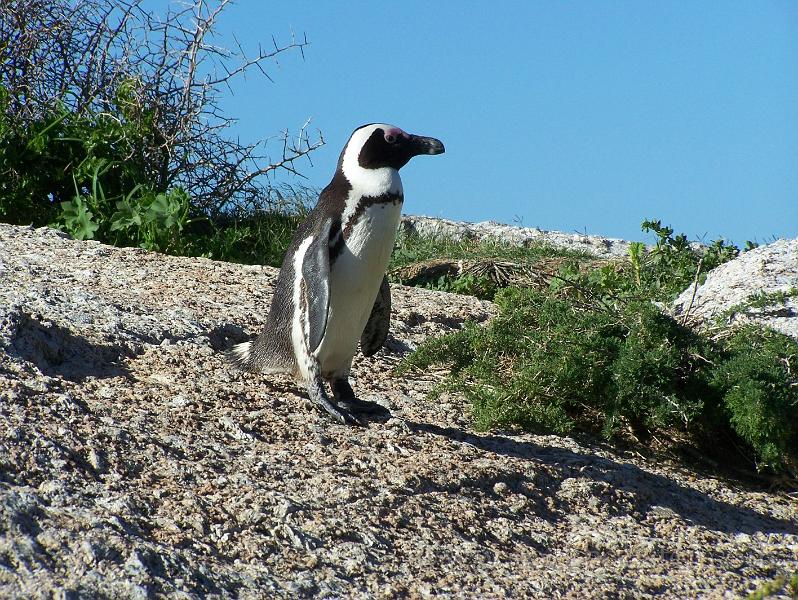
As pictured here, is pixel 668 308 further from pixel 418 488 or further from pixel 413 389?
pixel 418 488

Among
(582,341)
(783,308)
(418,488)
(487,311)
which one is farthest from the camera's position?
(487,311)

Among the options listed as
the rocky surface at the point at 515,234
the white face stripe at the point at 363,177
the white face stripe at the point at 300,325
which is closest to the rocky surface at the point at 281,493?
the white face stripe at the point at 300,325

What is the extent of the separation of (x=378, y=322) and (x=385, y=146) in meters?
0.93

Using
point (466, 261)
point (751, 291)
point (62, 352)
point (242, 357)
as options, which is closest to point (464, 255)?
point (466, 261)

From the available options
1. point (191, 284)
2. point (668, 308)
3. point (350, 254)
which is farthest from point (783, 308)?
point (191, 284)

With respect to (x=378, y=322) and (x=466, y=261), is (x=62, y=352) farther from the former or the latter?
(x=466, y=261)

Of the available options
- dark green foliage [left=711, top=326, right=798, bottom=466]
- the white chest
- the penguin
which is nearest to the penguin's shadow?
the penguin

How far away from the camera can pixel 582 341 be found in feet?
14.9

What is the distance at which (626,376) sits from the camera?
4.37m

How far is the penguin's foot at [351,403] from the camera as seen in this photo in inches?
162

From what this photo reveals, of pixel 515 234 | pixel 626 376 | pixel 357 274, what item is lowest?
pixel 626 376

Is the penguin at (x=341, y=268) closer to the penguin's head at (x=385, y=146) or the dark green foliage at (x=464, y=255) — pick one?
the penguin's head at (x=385, y=146)

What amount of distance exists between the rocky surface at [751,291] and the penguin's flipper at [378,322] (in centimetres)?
157

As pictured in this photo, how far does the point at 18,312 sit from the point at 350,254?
1.41 metres
